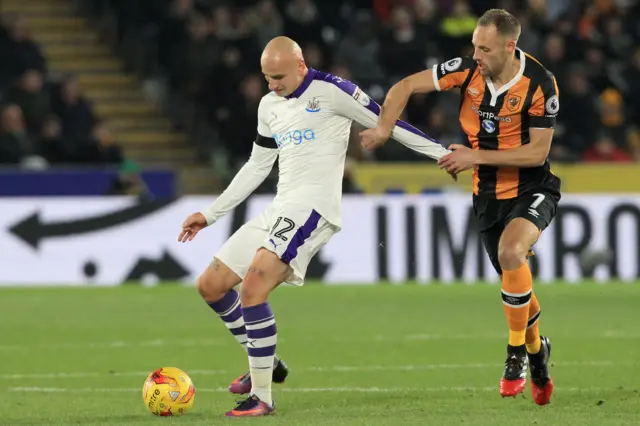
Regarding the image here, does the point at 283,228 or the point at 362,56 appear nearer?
the point at 283,228

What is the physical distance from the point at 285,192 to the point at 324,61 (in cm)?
Answer: 1290

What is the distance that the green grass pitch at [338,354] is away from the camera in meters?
7.73

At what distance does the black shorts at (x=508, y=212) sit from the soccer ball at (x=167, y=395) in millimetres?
1959

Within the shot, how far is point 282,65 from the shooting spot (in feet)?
25.6

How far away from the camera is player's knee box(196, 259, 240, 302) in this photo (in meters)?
8.20

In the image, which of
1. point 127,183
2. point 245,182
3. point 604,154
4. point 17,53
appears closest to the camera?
point 245,182

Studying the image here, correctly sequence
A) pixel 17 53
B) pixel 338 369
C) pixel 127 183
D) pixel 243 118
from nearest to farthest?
pixel 338 369 < pixel 127 183 < pixel 17 53 < pixel 243 118

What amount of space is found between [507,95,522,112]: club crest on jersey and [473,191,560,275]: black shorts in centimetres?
51

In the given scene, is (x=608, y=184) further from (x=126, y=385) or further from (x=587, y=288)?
(x=126, y=385)

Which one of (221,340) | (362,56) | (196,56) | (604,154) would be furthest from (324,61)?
(221,340)

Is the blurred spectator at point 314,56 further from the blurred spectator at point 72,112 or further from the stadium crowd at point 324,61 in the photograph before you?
the blurred spectator at point 72,112

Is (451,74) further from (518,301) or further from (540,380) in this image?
(540,380)

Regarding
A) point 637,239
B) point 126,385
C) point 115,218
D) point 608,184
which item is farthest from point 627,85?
point 126,385

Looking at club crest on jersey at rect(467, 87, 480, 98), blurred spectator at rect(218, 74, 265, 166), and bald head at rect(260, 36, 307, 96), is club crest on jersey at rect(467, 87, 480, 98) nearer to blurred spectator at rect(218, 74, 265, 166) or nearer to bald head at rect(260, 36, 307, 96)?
bald head at rect(260, 36, 307, 96)
